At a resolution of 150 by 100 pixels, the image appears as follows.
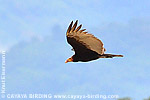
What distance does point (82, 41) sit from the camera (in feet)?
54.4

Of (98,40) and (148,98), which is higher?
(148,98)

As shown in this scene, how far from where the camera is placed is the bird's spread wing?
637 inches

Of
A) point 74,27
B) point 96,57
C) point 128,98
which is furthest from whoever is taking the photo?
point 128,98

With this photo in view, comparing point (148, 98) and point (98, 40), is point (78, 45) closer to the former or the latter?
point (98, 40)

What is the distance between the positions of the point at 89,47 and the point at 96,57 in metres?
0.64

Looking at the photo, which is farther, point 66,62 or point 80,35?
point 66,62

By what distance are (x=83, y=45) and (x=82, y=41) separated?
0.81 ft

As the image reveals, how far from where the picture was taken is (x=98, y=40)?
16156 millimetres

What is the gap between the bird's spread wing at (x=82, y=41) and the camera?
16181mm

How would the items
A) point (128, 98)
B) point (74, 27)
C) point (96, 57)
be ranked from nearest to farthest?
point (74, 27) → point (96, 57) → point (128, 98)

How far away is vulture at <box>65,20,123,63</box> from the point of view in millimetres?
16188

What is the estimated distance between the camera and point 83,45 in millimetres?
16797

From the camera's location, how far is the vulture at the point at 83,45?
16188 millimetres

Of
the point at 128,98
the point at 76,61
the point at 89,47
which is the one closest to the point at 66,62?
the point at 76,61
